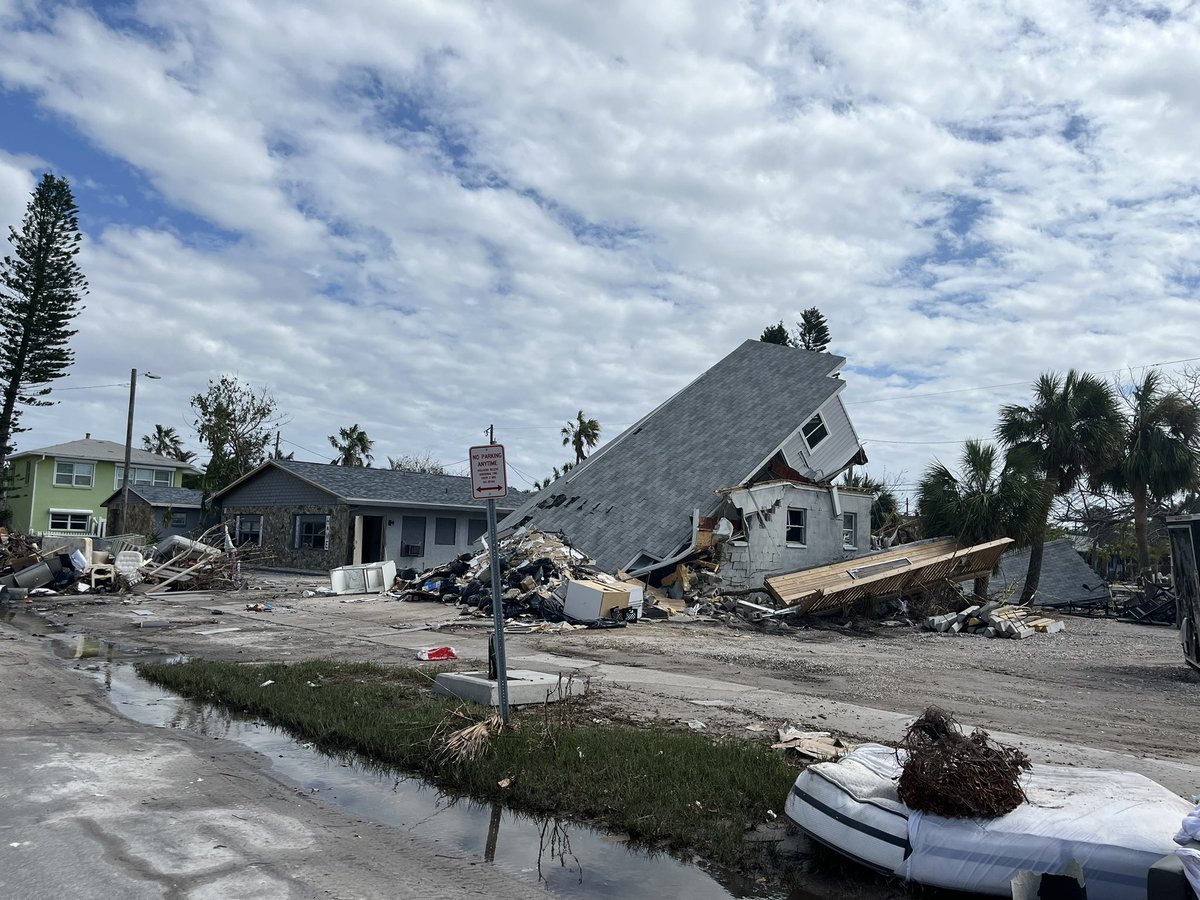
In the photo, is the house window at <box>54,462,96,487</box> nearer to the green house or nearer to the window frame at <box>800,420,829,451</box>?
the green house

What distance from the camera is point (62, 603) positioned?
22.8 meters

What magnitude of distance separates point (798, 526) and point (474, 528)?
1632 cm

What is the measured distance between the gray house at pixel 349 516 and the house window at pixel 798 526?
1492 centimetres

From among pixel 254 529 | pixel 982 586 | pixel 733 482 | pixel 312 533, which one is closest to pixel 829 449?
pixel 733 482

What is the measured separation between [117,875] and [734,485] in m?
21.5

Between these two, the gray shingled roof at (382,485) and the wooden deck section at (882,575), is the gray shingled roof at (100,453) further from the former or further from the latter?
the wooden deck section at (882,575)

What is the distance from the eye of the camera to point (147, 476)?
57094mm

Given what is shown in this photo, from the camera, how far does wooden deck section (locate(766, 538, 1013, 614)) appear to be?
20438 millimetres

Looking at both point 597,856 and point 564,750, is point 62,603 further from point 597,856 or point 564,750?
point 597,856

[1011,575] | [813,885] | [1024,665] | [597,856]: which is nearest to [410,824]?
[597,856]

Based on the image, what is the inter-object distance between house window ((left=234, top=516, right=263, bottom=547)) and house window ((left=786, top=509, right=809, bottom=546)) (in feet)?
73.8

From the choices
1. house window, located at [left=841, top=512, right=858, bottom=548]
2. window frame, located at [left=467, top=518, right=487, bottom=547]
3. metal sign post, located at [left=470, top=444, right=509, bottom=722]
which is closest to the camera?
metal sign post, located at [left=470, top=444, right=509, bottom=722]

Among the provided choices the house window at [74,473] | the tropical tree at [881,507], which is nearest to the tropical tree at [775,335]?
the tropical tree at [881,507]

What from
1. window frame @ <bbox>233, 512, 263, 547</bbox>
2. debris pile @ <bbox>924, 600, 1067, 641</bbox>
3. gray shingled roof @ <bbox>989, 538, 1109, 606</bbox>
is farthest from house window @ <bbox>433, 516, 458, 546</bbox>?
debris pile @ <bbox>924, 600, 1067, 641</bbox>
